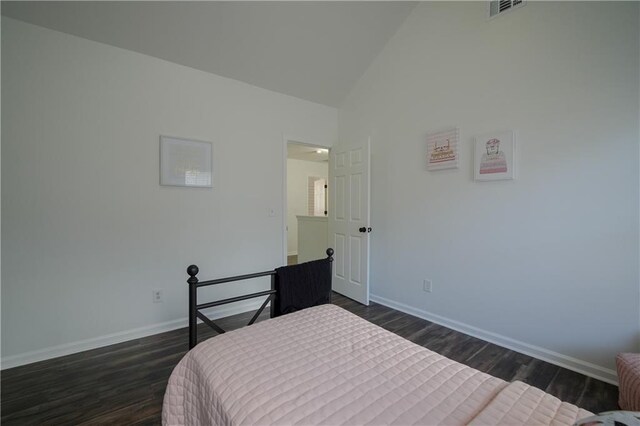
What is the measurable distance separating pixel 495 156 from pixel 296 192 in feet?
16.5

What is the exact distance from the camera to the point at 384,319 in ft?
9.89

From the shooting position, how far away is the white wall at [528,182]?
1.91 meters

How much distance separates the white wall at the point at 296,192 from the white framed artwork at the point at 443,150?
4.11 metres

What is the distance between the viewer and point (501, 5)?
7.88ft

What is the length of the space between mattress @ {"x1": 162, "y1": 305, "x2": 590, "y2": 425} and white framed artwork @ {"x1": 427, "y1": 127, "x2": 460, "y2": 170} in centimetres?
199

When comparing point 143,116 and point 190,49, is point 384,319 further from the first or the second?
point 190,49

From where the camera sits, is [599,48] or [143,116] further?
[143,116]

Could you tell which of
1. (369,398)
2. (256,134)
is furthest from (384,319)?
(256,134)

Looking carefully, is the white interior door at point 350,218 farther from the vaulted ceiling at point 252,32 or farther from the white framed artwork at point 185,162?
the white framed artwork at point 185,162

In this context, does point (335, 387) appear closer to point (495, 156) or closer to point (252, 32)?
point (495, 156)

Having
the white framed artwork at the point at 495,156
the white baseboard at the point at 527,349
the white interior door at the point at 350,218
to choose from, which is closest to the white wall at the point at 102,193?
the white interior door at the point at 350,218

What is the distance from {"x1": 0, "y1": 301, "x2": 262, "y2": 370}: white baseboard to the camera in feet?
6.96

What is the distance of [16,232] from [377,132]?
3554 mm

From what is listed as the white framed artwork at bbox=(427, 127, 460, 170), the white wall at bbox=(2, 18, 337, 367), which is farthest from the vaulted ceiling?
the white framed artwork at bbox=(427, 127, 460, 170)
